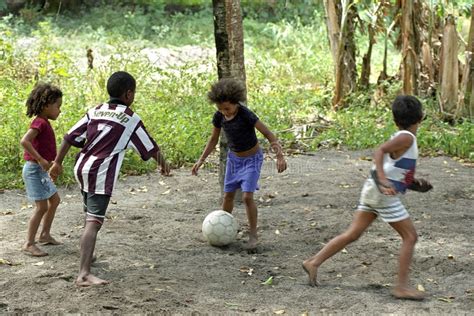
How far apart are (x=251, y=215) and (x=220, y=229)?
28cm

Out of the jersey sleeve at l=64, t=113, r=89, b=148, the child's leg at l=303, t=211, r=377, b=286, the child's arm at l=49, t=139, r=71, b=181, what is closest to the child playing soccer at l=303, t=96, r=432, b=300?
the child's leg at l=303, t=211, r=377, b=286

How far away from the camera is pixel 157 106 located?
11016 millimetres

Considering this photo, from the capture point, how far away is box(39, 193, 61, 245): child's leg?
6.44m

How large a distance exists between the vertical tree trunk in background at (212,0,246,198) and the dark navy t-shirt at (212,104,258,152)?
91 cm

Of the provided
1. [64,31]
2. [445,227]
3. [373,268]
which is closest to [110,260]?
[373,268]

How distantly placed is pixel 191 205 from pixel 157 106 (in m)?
3.27

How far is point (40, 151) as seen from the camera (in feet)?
20.4

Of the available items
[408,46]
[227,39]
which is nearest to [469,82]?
[408,46]

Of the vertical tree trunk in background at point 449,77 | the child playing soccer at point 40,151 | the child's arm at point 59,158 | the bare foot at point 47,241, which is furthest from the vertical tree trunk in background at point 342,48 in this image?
the child's arm at point 59,158

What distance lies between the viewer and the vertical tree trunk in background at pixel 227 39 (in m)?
7.51

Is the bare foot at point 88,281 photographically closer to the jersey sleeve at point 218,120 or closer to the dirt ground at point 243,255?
the dirt ground at point 243,255

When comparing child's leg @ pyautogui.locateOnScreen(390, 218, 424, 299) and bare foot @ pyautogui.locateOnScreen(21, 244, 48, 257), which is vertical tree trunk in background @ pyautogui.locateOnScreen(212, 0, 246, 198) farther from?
child's leg @ pyautogui.locateOnScreen(390, 218, 424, 299)

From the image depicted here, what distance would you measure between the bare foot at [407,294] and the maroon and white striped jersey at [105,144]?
2.06 m

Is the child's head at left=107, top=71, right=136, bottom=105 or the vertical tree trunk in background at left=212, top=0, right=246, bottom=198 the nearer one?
the child's head at left=107, top=71, right=136, bottom=105
